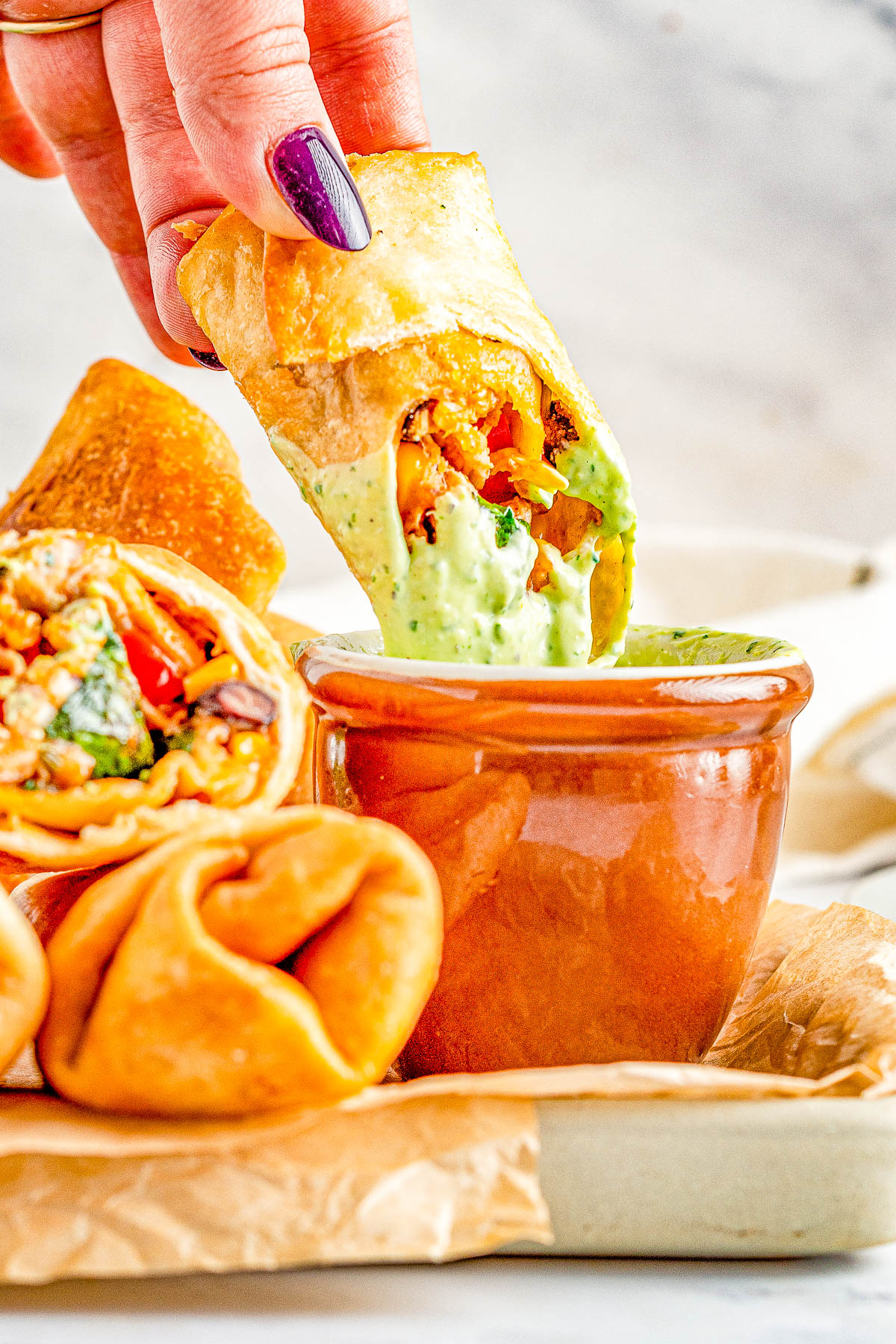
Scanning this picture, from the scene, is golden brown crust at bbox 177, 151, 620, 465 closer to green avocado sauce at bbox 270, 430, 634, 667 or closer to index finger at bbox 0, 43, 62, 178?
green avocado sauce at bbox 270, 430, 634, 667

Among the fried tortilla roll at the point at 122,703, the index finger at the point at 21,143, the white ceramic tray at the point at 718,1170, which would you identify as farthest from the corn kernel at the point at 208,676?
the index finger at the point at 21,143

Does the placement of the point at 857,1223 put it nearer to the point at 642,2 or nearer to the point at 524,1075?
the point at 524,1075

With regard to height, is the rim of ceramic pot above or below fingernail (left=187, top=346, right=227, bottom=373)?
below

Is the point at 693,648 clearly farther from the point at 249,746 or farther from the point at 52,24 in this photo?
the point at 52,24

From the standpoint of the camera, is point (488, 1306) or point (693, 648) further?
point (693, 648)

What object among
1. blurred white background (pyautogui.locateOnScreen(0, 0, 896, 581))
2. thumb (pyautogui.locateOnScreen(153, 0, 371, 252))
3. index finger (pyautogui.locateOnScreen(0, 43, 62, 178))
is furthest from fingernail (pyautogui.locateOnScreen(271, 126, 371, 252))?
blurred white background (pyautogui.locateOnScreen(0, 0, 896, 581))

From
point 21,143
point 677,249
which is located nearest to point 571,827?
point 21,143

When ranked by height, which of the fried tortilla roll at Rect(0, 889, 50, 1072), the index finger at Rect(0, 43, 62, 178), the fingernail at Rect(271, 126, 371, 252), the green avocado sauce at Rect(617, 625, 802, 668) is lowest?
the fried tortilla roll at Rect(0, 889, 50, 1072)
